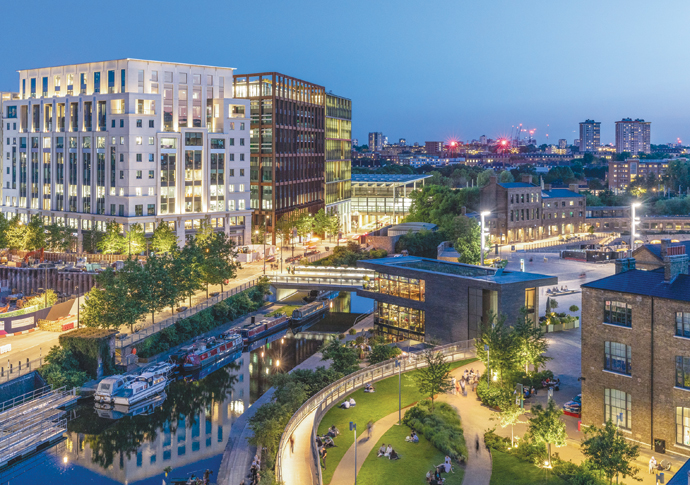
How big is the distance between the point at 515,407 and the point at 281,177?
277 feet

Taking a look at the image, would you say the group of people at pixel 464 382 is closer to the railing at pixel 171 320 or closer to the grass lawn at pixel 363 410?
the grass lawn at pixel 363 410

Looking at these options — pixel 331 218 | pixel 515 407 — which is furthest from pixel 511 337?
pixel 331 218

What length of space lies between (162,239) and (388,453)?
202 ft

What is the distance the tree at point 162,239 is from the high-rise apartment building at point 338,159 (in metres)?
48.4

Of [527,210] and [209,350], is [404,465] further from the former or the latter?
[527,210]

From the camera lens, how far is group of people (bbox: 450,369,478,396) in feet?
143

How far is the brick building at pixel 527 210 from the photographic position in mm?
121812

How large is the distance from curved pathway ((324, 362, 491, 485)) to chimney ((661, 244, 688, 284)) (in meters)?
12.4

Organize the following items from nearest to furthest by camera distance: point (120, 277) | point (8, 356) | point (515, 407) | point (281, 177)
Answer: point (515, 407)
point (8, 356)
point (120, 277)
point (281, 177)

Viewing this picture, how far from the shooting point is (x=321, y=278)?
8238cm

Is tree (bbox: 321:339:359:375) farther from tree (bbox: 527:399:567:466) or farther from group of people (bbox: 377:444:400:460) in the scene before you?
tree (bbox: 527:399:567:466)

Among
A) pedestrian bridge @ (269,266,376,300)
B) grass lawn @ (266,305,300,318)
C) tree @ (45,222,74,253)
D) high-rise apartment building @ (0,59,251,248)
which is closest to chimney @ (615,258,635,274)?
pedestrian bridge @ (269,266,376,300)

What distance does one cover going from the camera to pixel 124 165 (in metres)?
94.7

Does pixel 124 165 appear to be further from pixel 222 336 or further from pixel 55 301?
pixel 222 336
